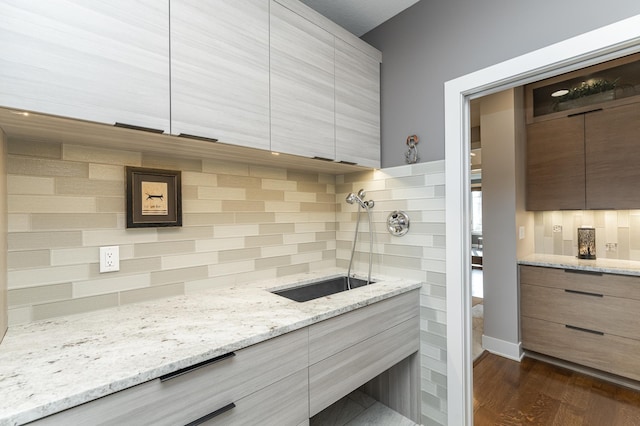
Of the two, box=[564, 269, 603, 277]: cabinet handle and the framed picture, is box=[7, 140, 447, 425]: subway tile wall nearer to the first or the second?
the framed picture

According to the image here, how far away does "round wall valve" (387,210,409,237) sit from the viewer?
1942 millimetres

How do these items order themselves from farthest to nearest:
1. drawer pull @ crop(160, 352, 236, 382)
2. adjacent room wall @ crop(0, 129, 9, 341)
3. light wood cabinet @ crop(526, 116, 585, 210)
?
light wood cabinet @ crop(526, 116, 585, 210)
adjacent room wall @ crop(0, 129, 9, 341)
drawer pull @ crop(160, 352, 236, 382)

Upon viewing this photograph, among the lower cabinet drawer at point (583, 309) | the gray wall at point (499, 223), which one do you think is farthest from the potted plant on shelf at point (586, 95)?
the lower cabinet drawer at point (583, 309)

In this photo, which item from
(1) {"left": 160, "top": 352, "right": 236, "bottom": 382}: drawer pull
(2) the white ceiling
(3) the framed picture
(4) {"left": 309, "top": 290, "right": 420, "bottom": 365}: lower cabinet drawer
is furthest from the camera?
(2) the white ceiling

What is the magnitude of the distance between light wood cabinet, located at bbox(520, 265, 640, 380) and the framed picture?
299 centimetres

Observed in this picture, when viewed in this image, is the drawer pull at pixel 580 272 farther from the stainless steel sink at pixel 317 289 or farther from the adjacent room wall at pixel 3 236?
the adjacent room wall at pixel 3 236

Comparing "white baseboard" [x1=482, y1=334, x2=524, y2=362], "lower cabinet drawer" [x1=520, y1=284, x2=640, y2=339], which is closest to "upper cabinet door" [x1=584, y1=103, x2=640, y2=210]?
"lower cabinet drawer" [x1=520, y1=284, x2=640, y2=339]

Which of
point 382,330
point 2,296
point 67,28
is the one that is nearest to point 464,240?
point 382,330

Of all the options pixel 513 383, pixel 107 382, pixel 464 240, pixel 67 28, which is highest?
pixel 67 28

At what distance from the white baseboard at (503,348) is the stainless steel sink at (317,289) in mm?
1820

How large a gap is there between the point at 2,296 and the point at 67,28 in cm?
94

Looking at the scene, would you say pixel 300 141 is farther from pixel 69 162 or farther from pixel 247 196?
pixel 69 162

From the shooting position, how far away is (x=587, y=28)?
1.28 metres

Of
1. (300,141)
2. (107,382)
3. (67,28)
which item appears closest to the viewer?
(107,382)
